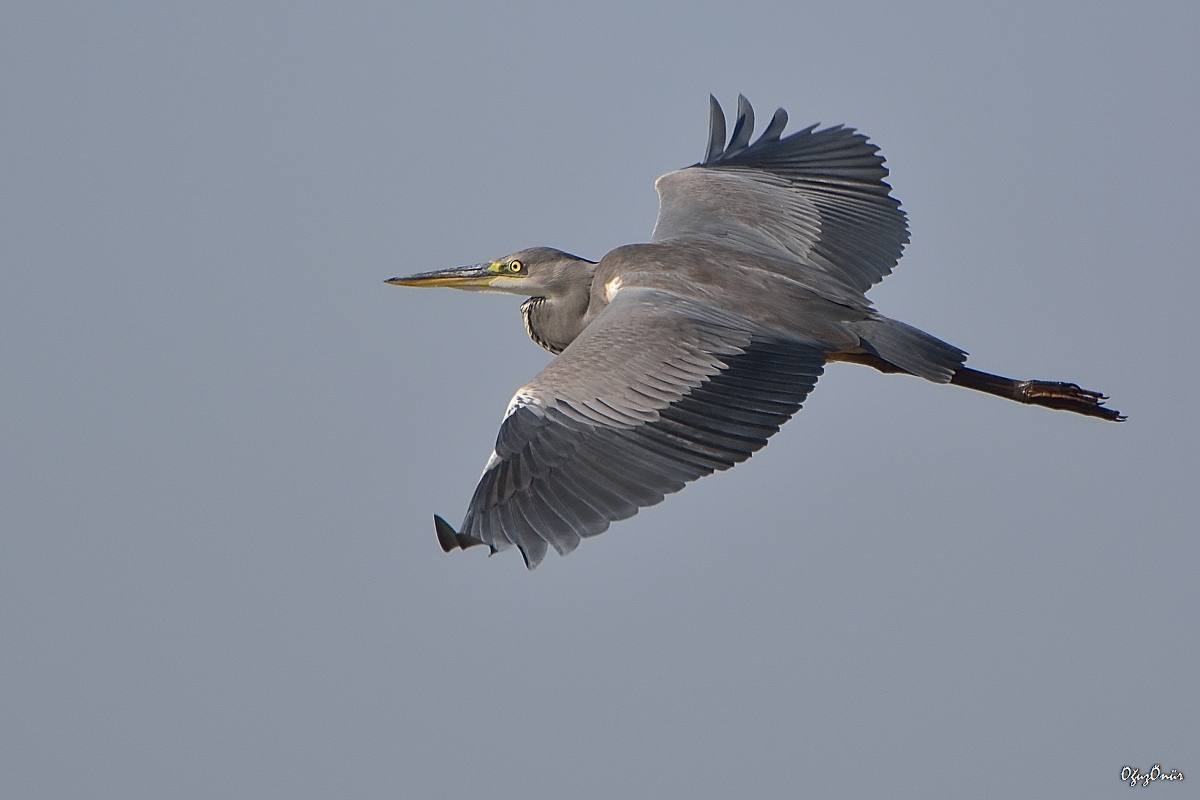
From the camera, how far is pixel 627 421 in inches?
246

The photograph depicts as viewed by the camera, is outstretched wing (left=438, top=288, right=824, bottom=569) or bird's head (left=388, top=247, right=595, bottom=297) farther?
bird's head (left=388, top=247, right=595, bottom=297)

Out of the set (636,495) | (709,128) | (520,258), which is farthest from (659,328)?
(709,128)

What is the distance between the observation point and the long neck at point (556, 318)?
27.5 feet

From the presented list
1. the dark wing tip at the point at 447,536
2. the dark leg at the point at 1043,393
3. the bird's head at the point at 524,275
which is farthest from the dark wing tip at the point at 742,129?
the dark wing tip at the point at 447,536

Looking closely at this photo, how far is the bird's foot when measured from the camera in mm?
7754

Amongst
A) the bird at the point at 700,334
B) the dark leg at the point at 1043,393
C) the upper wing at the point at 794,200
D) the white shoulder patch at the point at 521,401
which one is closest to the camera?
the bird at the point at 700,334

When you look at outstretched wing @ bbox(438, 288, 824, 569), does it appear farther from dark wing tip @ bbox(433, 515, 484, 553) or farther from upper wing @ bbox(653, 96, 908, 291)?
upper wing @ bbox(653, 96, 908, 291)

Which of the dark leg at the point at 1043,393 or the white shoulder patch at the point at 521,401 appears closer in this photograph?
the white shoulder patch at the point at 521,401

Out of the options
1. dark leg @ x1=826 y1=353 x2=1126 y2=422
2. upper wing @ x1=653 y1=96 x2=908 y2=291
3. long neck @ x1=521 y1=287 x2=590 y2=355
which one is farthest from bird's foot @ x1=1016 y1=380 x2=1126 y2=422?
long neck @ x1=521 y1=287 x2=590 y2=355

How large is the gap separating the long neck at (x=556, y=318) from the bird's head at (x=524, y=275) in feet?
0.18

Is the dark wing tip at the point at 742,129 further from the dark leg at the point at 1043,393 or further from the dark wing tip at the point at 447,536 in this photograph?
the dark wing tip at the point at 447,536

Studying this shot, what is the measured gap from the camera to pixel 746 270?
7715 mm

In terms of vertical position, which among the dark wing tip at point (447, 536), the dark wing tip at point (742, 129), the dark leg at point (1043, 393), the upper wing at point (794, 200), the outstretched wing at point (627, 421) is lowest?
A: the dark wing tip at point (447, 536)

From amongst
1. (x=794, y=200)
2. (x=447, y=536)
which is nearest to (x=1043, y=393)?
(x=794, y=200)
